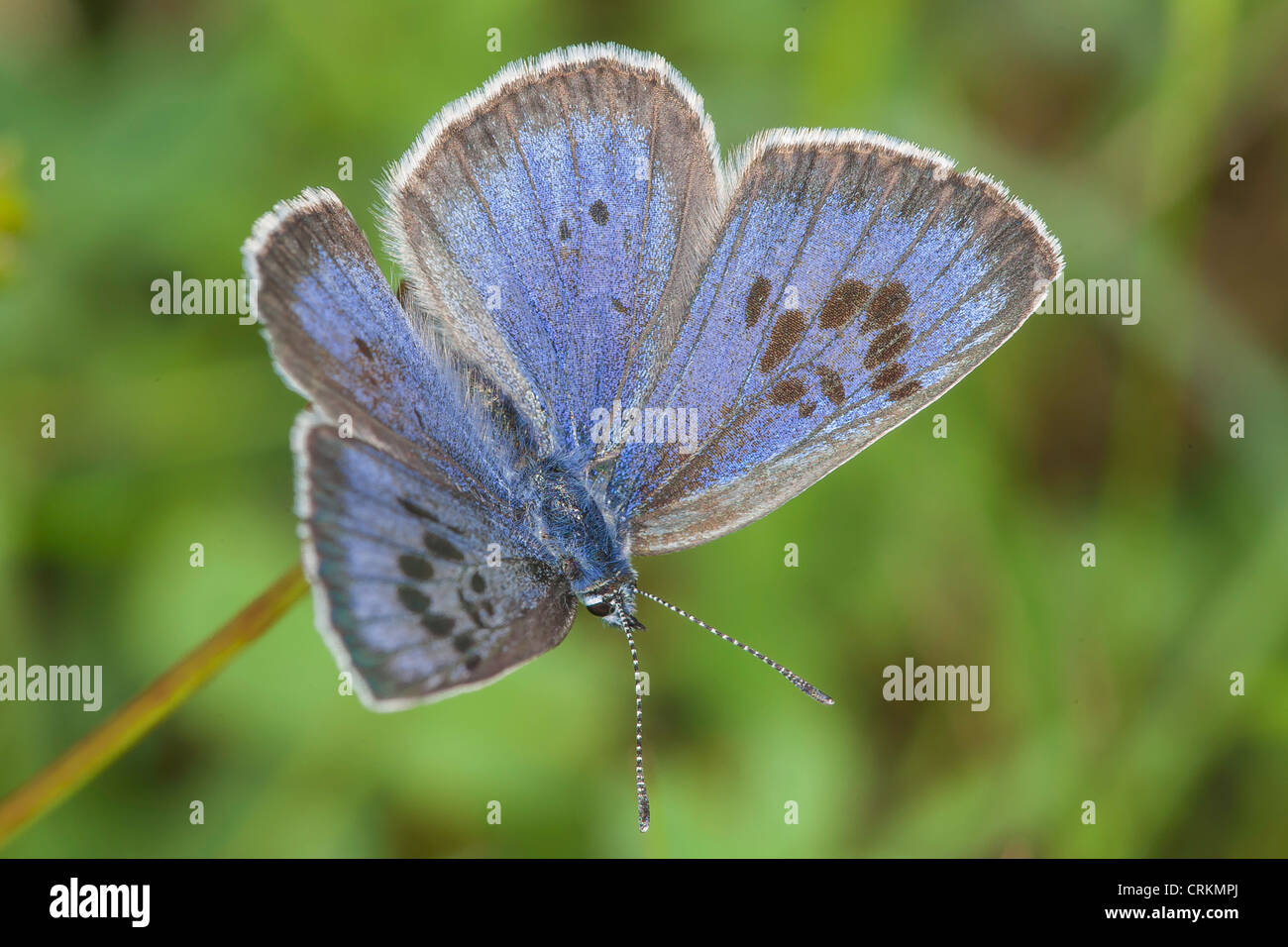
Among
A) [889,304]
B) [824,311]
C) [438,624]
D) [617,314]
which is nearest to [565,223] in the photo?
[617,314]

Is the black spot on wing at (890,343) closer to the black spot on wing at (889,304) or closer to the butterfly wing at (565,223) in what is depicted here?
the black spot on wing at (889,304)

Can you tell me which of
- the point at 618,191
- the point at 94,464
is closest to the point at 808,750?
the point at 618,191

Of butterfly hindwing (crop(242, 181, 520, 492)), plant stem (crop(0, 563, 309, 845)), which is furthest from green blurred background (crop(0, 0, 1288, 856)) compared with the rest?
plant stem (crop(0, 563, 309, 845))

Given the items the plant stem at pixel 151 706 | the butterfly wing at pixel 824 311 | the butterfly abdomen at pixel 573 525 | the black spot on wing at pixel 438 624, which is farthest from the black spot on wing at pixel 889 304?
the plant stem at pixel 151 706

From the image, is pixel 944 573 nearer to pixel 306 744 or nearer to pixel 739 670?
pixel 739 670

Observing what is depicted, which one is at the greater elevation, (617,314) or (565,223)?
(565,223)

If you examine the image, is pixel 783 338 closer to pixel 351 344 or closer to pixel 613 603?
pixel 613 603

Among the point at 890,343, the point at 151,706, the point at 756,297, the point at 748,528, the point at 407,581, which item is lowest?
the point at 151,706
